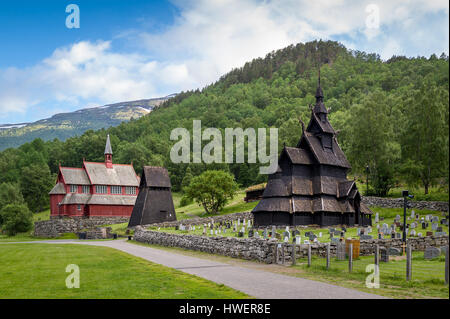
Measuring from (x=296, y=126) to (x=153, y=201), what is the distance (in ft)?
A: 136

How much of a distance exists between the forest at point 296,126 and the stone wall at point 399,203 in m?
3.30

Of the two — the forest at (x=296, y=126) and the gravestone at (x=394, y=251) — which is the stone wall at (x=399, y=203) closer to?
the forest at (x=296, y=126)

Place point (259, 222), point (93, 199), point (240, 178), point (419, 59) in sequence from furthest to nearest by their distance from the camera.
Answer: point (419, 59)
point (240, 178)
point (93, 199)
point (259, 222)

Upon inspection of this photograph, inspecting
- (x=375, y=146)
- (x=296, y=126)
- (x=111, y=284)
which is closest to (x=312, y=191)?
(x=375, y=146)

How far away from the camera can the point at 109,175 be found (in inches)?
3130

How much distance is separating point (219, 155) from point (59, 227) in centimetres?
5377

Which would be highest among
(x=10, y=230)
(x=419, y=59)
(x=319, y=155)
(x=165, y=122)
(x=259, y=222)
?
(x=419, y=59)

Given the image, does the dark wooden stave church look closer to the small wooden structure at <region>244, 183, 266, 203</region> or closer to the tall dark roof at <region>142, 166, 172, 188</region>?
the tall dark roof at <region>142, 166, 172, 188</region>

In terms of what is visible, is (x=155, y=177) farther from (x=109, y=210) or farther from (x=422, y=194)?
(x=422, y=194)

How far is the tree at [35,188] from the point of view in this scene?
110 meters
